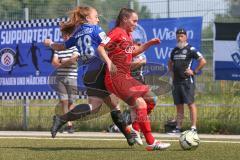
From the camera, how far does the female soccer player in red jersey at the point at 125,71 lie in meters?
9.81

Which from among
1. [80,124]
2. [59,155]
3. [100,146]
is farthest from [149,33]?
[59,155]

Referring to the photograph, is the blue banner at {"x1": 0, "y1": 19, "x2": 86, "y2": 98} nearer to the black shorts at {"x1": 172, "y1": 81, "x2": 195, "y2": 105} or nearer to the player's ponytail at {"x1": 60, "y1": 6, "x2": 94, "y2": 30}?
the black shorts at {"x1": 172, "y1": 81, "x2": 195, "y2": 105}

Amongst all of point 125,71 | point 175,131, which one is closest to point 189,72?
point 175,131

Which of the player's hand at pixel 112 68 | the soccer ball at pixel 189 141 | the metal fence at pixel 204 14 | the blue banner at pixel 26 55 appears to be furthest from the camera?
the blue banner at pixel 26 55

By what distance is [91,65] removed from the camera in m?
10.4

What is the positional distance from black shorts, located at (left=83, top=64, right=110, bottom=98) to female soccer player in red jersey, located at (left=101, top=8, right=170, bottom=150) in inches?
4.8

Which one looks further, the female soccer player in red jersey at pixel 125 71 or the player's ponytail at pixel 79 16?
the player's ponytail at pixel 79 16

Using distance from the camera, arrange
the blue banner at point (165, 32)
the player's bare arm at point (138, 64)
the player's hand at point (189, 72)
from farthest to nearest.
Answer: the blue banner at point (165, 32) < the player's hand at point (189, 72) < the player's bare arm at point (138, 64)

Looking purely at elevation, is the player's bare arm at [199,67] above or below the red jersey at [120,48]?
below

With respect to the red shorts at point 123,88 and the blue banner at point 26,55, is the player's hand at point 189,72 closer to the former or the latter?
the blue banner at point 26,55

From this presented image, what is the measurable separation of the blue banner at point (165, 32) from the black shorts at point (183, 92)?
786 millimetres

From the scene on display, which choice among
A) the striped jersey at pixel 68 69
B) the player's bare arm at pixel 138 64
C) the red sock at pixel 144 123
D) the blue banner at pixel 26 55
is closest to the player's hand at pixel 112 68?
the red sock at pixel 144 123

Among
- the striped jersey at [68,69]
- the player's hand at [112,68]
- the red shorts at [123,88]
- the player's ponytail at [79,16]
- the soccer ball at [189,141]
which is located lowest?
the soccer ball at [189,141]

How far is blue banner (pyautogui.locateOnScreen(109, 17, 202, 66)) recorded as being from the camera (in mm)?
15008
